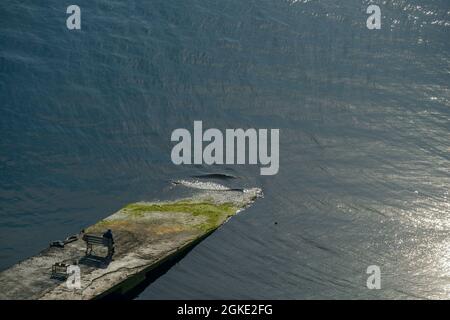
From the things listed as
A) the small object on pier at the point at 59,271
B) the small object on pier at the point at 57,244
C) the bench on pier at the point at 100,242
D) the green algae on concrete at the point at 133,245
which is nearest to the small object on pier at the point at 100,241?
the bench on pier at the point at 100,242

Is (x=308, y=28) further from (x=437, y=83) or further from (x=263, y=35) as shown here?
(x=437, y=83)

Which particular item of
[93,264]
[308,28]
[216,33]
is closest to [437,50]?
[308,28]

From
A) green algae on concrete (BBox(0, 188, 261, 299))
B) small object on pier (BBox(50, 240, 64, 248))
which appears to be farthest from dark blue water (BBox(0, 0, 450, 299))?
small object on pier (BBox(50, 240, 64, 248))

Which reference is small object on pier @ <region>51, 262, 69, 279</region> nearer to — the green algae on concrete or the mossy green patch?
the green algae on concrete

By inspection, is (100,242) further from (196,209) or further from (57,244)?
(196,209)

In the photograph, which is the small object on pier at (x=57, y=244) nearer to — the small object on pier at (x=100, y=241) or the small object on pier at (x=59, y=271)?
the small object on pier at (x=100, y=241)
